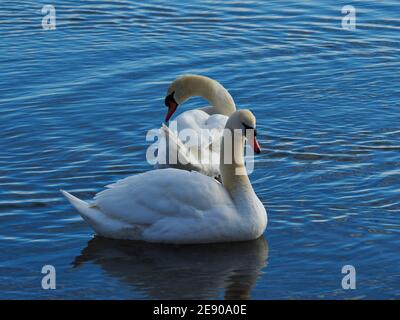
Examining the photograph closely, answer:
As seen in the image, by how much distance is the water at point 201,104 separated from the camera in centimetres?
969

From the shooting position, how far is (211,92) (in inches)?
548

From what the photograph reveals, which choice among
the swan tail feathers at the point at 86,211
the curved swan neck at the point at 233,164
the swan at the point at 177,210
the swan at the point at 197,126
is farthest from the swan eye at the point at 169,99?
the swan tail feathers at the point at 86,211

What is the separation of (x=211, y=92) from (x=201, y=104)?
135cm

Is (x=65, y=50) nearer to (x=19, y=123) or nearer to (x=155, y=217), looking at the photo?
(x=19, y=123)

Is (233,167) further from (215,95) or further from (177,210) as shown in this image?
(215,95)

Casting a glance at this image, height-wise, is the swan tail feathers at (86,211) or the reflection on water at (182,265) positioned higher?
the swan tail feathers at (86,211)

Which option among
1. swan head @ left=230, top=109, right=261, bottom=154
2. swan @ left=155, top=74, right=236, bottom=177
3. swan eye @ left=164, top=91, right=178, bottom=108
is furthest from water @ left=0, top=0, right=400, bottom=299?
swan head @ left=230, top=109, right=261, bottom=154

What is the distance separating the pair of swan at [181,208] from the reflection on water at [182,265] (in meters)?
0.11

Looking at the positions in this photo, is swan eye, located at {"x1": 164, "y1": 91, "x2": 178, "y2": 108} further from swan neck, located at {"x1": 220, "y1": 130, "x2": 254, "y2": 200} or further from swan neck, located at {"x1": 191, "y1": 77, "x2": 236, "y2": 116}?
swan neck, located at {"x1": 220, "y1": 130, "x2": 254, "y2": 200}

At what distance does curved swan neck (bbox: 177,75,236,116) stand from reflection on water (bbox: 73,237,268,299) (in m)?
3.54

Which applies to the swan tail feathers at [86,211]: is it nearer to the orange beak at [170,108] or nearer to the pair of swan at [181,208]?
the pair of swan at [181,208]

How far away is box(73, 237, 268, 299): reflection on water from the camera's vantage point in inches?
368

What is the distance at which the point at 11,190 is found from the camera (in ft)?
38.1
